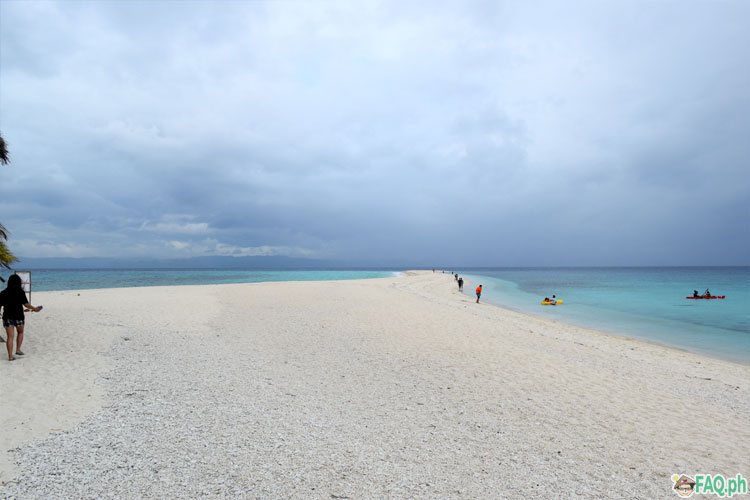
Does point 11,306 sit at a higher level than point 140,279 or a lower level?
higher

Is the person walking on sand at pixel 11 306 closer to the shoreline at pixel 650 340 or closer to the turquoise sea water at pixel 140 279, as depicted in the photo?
the shoreline at pixel 650 340

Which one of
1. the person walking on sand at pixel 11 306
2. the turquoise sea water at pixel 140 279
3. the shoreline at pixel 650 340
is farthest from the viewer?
the turquoise sea water at pixel 140 279

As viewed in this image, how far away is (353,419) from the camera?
236 inches

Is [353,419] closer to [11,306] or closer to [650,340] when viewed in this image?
[11,306]

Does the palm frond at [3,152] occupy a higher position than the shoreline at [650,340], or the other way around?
the palm frond at [3,152]

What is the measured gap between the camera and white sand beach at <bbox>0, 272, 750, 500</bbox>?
4312 mm

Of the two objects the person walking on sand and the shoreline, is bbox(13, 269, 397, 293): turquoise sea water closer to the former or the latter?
the person walking on sand
